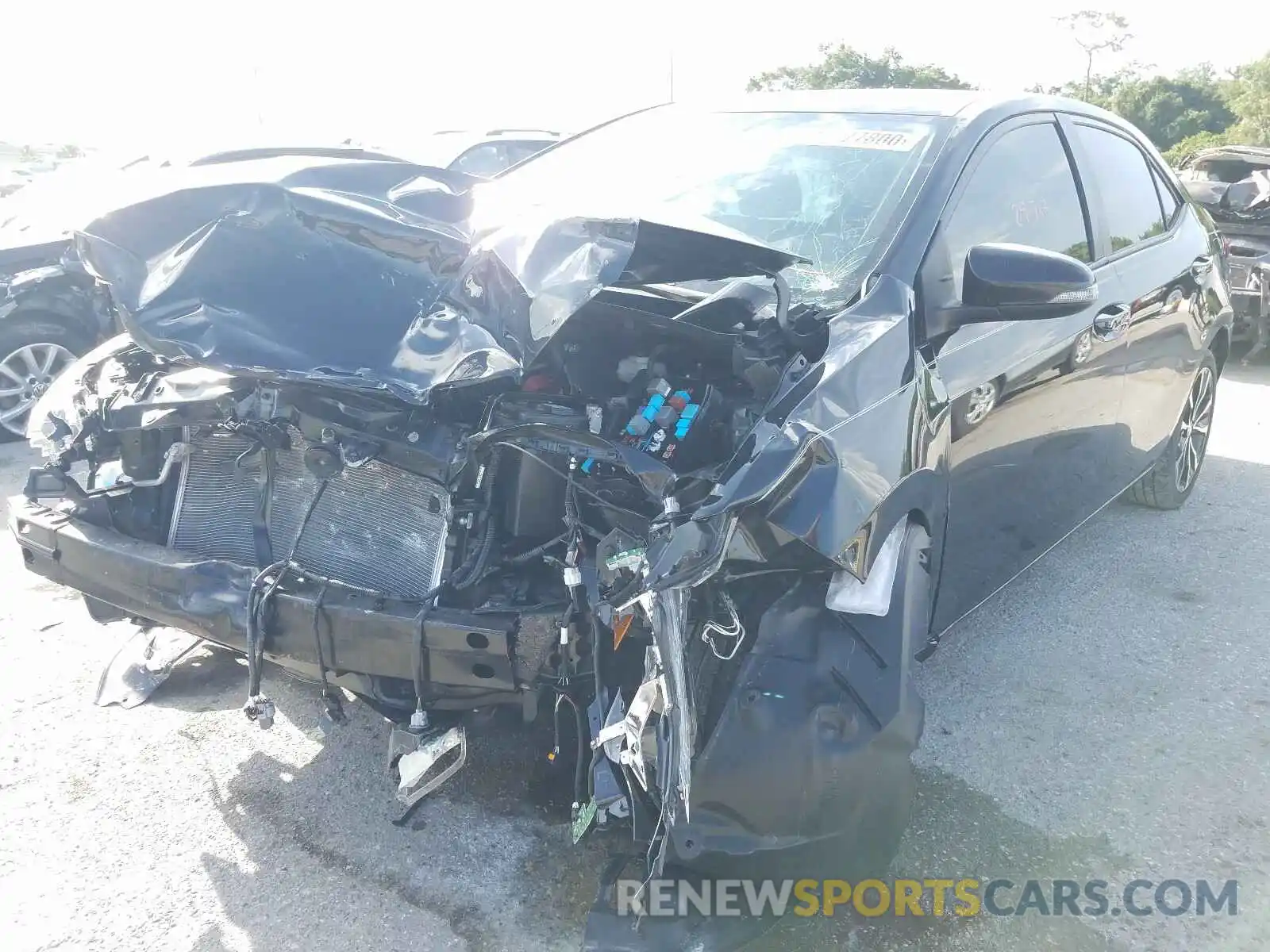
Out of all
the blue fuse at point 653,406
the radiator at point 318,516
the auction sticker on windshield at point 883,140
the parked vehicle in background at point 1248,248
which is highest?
the auction sticker on windshield at point 883,140

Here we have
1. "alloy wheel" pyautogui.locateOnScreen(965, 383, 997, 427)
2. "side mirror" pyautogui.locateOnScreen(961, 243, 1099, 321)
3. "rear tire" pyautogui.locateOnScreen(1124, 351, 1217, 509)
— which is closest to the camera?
"side mirror" pyautogui.locateOnScreen(961, 243, 1099, 321)

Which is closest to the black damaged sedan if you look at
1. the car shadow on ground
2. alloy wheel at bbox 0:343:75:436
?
the car shadow on ground

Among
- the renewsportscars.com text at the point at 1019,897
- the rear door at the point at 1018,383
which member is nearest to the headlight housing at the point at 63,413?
the renewsportscars.com text at the point at 1019,897

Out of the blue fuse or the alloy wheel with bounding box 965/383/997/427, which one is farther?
the alloy wheel with bounding box 965/383/997/427

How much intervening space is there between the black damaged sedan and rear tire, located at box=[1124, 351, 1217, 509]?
1.73 m

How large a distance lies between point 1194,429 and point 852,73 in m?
40.6

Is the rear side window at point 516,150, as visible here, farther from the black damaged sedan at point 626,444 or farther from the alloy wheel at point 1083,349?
the alloy wheel at point 1083,349

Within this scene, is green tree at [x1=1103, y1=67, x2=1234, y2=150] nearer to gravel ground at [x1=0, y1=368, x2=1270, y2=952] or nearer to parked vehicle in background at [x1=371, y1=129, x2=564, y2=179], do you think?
parked vehicle in background at [x1=371, y1=129, x2=564, y2=179]

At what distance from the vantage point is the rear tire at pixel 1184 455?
4.71 meters

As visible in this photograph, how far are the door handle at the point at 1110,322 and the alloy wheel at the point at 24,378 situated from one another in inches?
232

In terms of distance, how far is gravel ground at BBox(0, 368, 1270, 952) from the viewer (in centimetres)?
234

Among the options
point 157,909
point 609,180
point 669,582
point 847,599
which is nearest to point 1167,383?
point 609,180

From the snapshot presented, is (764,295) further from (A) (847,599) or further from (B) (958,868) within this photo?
(B) (958,868)

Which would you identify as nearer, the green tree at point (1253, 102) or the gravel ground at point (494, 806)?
the gravel ground at point (494, 806)
